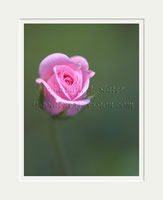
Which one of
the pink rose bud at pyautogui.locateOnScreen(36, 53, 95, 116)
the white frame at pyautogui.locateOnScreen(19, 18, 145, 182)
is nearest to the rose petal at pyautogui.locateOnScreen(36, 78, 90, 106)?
the pink rose bud at pyautogui.locateOnScreen(36, 53, 95, 116)

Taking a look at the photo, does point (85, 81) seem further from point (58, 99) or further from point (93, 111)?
point (93, 111)

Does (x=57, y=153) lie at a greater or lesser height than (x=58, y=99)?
lesser

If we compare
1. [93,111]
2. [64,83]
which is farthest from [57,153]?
[64,83]

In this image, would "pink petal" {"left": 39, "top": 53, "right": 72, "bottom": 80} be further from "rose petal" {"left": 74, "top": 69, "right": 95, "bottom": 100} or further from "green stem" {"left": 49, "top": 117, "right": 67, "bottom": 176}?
"green stem" {"left": 49, "top": 117, "right": 67, "bottom": 176}
